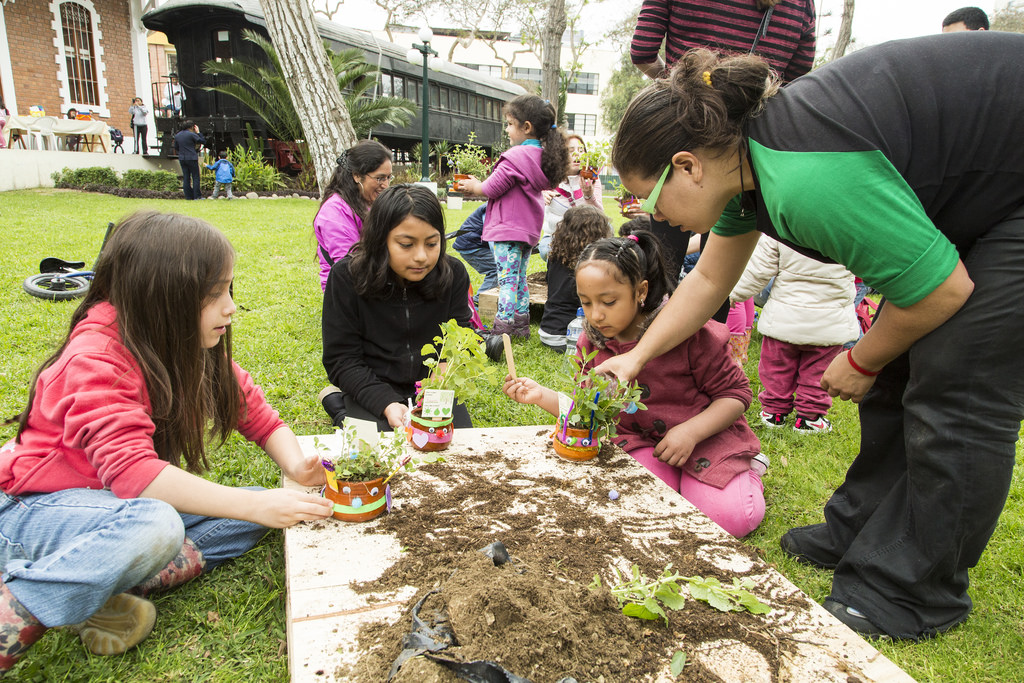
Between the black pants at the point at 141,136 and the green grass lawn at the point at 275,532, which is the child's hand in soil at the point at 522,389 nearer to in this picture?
the green grass lawn at the point at 275,532

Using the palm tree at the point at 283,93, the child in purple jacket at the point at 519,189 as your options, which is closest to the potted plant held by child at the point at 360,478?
the child in purple jacket at the point at 519,189

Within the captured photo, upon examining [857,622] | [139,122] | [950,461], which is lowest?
[857,622]

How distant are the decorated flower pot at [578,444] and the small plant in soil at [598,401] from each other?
0.02 m

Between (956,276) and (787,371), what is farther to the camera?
(787,371)

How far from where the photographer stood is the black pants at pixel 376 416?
2.98m

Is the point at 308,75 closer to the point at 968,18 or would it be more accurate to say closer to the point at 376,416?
the point at 376,416

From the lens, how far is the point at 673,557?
6.24 ft

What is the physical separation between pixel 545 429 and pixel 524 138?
9.69 ft

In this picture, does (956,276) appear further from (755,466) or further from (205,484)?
(205,484)

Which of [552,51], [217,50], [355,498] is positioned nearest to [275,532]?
[355,498]

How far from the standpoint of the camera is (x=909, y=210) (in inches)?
59.9

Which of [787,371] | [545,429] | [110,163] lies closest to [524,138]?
[787,371]

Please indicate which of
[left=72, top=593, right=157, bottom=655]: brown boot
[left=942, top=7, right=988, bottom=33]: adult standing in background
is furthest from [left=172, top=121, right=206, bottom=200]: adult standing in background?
[left=72, top=593, right=157, bottom=655]: brown boot

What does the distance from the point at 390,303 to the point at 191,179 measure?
13800mm
